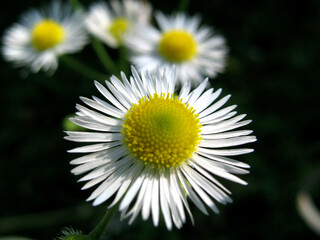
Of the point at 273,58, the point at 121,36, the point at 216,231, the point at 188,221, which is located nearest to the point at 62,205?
the point at 188,221

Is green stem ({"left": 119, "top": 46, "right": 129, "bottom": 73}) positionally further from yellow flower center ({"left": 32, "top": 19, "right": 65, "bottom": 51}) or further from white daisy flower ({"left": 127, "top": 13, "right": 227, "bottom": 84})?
yellow flower center ({"left": 32, "top": 19, "right": 65, "bottom": 51})

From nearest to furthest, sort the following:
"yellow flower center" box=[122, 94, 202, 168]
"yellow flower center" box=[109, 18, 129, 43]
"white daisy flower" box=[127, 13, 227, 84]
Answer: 1. "yellow flower center" box=[122, 94, 202, 168]
2. "white daisy flower" box=[127, 13, 227, 84]
3. "yellow flower center" box=[109, 18, 129, 43]

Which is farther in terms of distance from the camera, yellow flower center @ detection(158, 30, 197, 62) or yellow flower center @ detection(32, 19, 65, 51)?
yellow flower center @ detection(32, 19, 65, 51)

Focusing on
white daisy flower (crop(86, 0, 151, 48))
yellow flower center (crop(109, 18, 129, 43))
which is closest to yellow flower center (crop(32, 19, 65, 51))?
white daisy flower (crop(86, 0, 151, 48))

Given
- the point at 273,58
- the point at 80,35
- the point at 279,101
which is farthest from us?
the point at 273,58

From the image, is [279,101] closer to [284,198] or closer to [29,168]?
[284,198]

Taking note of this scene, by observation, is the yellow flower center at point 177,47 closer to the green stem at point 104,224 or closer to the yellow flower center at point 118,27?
the yellow flower center at point 118,27
